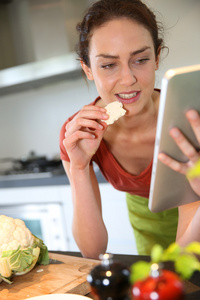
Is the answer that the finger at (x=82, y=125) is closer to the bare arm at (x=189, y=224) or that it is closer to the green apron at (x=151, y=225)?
the bare arm at (x=189, y=224)

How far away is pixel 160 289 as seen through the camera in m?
0.46

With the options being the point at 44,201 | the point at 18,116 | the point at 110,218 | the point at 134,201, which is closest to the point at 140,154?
the point at 134,201

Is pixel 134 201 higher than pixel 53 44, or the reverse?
pixel 53 44

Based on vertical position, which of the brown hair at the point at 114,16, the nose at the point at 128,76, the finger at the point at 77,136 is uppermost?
the brown hair at the point at 114,16

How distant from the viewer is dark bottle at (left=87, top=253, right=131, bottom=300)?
0.57m

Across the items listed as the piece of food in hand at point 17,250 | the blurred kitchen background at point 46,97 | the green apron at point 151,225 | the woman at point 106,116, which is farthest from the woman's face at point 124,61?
the blurred kitchen background at point 46,97

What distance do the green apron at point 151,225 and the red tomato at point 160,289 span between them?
54.6 inches

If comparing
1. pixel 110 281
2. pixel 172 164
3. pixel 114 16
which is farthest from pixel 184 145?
pixel 114 16

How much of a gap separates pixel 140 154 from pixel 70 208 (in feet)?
4.57

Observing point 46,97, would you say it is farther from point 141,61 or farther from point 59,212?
point 141,61

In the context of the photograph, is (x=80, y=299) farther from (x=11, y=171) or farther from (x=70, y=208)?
(x=11, y=171)

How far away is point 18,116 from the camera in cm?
398

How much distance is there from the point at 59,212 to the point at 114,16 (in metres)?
1.89

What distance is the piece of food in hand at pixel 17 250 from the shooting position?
43.2 inches
